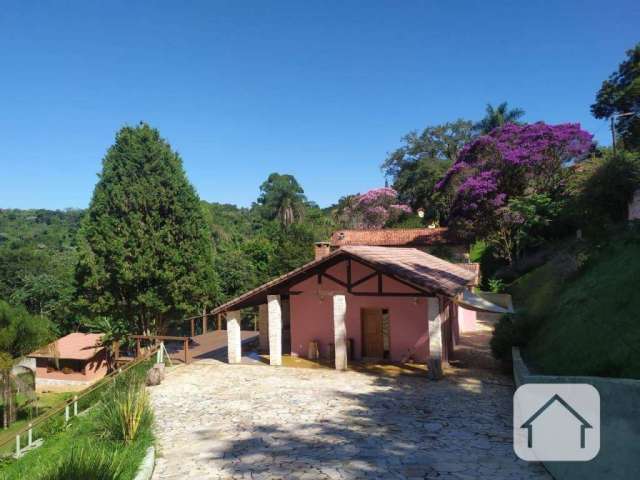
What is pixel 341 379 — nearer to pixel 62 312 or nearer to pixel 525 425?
pixel 525 425

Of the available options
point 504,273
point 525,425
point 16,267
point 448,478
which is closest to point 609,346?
point 525,425

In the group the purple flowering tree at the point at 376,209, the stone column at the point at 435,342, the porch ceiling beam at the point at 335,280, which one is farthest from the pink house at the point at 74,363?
the purple flowering tree at the point at 376,209

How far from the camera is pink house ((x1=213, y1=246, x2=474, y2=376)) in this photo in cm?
1528

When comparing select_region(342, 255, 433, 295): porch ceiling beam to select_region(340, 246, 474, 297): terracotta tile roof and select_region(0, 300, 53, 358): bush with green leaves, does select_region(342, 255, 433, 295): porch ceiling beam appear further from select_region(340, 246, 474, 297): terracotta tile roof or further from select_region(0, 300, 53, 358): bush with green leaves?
select_region(0, 300, 53, 358): bush with green leaves

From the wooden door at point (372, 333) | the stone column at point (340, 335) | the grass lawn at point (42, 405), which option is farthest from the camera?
the grass lawn at point (42, 405)

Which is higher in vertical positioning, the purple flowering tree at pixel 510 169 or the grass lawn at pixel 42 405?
the purple flowering tree at pixel 510 169

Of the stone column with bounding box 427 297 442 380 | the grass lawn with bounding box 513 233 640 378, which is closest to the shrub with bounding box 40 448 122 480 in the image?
the grass lawn with bounding box 513 233 640 378

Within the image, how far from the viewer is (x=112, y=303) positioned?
2239 centimetres

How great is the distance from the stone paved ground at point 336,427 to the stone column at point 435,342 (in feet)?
1.35

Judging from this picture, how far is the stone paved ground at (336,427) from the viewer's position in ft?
24.7

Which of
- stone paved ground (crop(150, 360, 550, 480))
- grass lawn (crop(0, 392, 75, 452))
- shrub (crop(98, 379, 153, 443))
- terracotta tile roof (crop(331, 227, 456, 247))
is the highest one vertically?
terracotta tile roof (crop(331, 227, 456, 247))

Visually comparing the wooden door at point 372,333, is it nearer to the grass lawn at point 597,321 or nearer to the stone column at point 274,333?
the stone column at point 274,333

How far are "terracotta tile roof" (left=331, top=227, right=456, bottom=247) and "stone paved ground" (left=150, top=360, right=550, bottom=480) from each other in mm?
23687

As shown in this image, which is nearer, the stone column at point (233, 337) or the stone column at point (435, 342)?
the stone column at point (435, 342)
